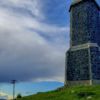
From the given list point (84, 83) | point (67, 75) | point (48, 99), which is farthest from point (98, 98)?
point (67, 75)

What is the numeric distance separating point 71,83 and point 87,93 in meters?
66.0

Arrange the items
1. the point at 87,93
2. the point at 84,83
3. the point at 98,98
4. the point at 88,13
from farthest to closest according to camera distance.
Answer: the point at 88,13
the point at 84,83
the point at 87,93
the point at 98,98

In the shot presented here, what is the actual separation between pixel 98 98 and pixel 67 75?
80.3 m

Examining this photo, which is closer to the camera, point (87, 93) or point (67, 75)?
point (87, 93)

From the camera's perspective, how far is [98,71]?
622ft

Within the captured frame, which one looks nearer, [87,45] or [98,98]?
[98,98]

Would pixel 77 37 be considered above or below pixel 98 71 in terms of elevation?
above

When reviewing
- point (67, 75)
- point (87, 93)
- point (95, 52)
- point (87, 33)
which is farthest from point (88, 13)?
point (87, 93)

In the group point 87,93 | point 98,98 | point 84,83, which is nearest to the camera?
point 98,98

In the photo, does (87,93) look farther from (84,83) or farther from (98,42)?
(98,42)

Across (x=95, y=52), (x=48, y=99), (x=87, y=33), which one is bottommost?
(x=48, y=99)

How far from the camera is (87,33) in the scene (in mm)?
194625

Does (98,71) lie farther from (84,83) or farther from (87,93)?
(87,93)

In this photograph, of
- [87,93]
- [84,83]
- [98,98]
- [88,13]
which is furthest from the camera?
[88,13]
